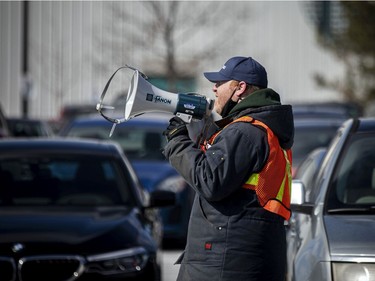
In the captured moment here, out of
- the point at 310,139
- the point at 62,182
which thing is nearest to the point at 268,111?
the point at 62,182

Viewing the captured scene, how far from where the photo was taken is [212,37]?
1797 inches

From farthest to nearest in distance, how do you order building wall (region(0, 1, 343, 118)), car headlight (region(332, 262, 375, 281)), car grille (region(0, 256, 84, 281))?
building wall (region(0, 1, 343, 118))
car grille (region(0, 256, 84, 281))
car headlight (region(332, 262, 375, 281))

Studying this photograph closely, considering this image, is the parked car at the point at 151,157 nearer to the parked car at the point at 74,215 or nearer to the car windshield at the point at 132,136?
the car windshield at the point at 132,136

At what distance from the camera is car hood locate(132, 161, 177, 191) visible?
42.9 feet

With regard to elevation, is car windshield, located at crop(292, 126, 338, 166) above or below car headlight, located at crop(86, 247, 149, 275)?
below

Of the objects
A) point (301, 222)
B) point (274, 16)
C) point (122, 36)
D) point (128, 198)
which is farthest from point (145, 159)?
point (274, 16)

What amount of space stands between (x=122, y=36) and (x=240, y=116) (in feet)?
124

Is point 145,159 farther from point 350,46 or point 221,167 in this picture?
point 350,46

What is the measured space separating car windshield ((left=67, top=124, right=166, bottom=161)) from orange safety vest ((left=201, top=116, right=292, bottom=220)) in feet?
30.1

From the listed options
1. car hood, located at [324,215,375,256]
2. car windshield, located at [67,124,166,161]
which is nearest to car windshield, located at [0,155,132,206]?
car hood, located at [324,215,375,256]

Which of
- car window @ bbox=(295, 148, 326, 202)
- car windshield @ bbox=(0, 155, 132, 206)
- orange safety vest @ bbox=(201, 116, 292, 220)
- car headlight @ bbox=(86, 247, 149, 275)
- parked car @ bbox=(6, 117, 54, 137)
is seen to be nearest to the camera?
orange safety vest @ bbox=(201, 116, 292, 220)

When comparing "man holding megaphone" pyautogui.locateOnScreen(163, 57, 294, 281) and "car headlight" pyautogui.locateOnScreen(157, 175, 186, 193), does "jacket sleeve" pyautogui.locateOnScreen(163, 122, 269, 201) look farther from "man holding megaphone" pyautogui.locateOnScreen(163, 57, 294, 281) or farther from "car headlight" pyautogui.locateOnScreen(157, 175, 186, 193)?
"car headlight" pyautogui.locateOnScreen(157, 175, 186, 193)

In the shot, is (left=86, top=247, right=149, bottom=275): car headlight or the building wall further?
the building wall

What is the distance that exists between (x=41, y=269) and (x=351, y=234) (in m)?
2.20
